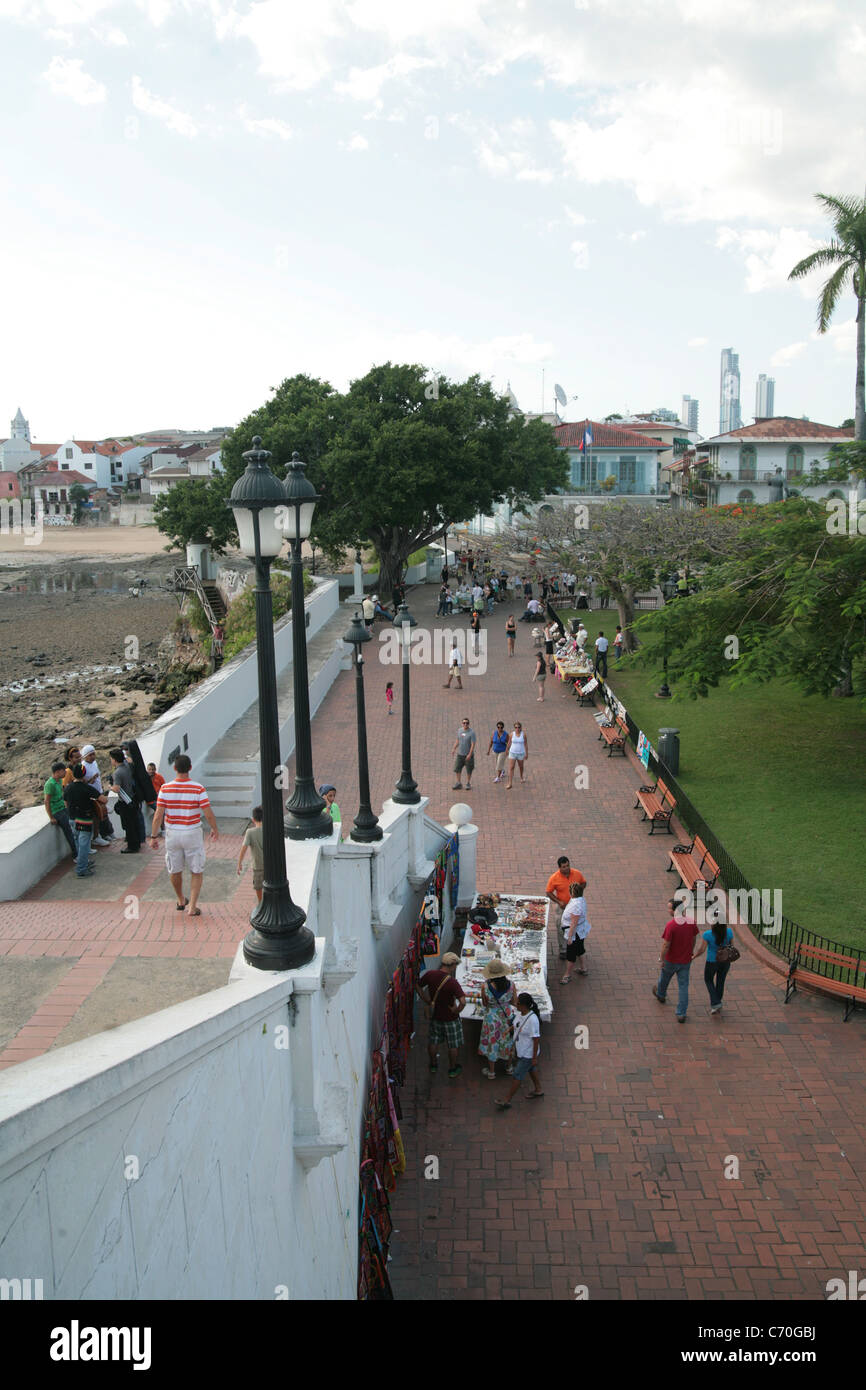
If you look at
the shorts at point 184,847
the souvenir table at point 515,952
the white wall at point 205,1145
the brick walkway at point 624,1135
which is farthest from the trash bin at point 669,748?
the shorts at point 184,847

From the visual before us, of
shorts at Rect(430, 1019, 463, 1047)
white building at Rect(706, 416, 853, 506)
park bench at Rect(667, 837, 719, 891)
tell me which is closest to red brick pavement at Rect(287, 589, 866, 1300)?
shorts at Rect(430, 1019, 463, 1047)

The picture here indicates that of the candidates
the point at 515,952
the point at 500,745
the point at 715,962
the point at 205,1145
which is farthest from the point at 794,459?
the point at 205,1145

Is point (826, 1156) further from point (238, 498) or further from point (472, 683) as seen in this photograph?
point (472, 683)

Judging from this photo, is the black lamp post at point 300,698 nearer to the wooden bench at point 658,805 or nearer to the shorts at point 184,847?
the shorts at point 184,847

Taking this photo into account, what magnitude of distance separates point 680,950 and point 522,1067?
2193mm

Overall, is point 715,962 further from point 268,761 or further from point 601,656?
point 601,656

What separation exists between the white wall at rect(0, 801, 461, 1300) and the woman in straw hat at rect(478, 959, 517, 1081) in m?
1.79

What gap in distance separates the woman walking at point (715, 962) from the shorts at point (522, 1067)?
2.21 metres

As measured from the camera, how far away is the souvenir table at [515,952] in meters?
9.88
